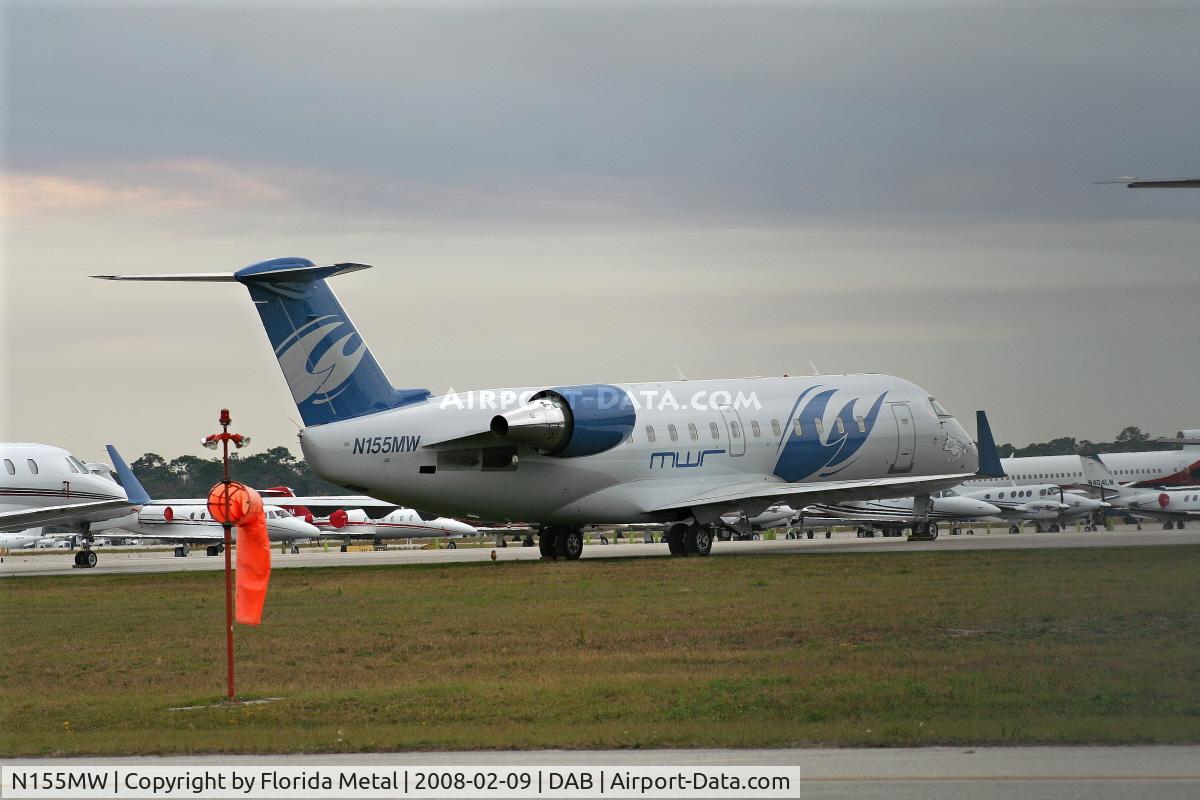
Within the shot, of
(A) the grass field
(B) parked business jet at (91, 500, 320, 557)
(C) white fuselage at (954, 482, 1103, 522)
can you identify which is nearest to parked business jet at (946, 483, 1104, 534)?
(C) white fuselage at (954, 482, 1103, 522)

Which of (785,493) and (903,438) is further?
(903,438)

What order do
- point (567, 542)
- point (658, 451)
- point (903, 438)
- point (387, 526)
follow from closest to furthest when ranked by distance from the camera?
point (658, 451) < point (567, 542) < point (903, 438) < point (387, 526)

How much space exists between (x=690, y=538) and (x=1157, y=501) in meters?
46.2

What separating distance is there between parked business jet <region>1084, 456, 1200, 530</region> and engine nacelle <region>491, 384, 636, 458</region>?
46.0m

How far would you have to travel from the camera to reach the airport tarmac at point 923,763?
10.8 metres

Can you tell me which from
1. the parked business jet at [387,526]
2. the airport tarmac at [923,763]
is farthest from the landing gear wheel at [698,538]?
the parked business jet at [387,526]

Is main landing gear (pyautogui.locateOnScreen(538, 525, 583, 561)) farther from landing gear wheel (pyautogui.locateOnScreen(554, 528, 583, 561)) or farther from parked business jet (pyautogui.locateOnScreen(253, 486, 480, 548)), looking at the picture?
parked business jet (pyautogui.locateOnScreen(253, 486, 480, 548))

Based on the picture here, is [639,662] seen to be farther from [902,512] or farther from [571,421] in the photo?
[902,512]

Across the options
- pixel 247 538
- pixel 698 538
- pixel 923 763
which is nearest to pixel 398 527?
pixel 698 538

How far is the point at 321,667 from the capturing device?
779 inches

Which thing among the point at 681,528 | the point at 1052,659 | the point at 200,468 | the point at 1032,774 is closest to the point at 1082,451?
Answer: the point at 681,528

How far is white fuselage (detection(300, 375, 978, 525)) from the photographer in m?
37.3

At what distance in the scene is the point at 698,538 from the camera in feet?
135

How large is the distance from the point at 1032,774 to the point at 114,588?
29132 mm
